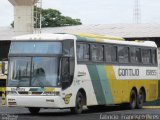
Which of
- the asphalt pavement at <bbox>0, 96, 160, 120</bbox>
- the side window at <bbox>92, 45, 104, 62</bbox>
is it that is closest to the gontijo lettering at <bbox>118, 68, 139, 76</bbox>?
the side window at <bbox>92, 45, 104, 62</bbox>

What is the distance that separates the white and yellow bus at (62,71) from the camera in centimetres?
2373

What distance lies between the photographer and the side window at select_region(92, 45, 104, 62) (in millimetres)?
26195

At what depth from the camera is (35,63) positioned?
24.0 m

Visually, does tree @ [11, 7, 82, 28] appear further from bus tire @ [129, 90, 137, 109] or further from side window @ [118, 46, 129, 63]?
side window @ [118, 46, 129, 63]

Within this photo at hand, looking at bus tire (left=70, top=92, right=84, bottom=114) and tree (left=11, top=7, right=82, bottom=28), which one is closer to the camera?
bus tire (left=70, top=92, right=84, bottom=114)

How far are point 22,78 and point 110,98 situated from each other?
5.16 metres

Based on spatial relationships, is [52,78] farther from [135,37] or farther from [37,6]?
[37,6]

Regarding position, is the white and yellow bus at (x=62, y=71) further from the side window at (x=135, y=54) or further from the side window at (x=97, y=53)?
the side window at (x=135, y=54)

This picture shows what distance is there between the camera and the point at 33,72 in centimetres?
2394

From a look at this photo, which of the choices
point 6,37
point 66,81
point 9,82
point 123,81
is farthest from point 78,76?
point 6,37

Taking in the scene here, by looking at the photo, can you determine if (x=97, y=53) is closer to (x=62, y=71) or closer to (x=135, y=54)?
(x=62, y=71)

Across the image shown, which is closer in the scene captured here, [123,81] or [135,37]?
[123,81]

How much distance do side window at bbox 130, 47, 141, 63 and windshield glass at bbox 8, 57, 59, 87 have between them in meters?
6.70

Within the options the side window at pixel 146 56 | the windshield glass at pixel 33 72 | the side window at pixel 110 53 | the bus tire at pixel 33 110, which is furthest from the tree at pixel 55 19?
the windshield glass at pixel 33 72
